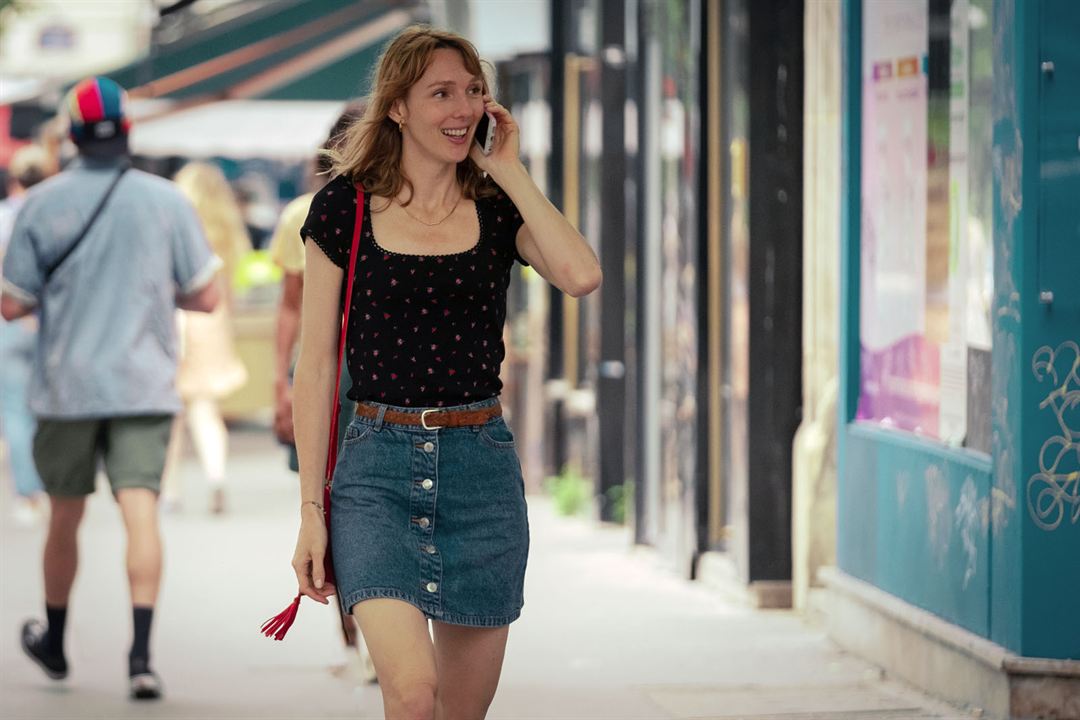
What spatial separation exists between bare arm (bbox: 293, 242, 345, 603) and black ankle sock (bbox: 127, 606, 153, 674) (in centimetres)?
254

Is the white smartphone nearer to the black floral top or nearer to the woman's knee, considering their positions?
the black floral top

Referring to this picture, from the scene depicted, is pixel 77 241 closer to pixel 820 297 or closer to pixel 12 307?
pixel 12 307

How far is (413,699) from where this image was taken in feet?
12.5

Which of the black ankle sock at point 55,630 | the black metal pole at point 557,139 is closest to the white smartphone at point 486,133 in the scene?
the black ankle sock at point 55,630

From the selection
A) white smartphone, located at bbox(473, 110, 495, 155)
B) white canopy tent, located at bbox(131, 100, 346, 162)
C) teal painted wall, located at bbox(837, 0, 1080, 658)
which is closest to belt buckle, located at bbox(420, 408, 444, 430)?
white smartphone, located at bbox(473, 110, 495, 155)

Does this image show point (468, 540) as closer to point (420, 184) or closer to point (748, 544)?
point (420, 184)

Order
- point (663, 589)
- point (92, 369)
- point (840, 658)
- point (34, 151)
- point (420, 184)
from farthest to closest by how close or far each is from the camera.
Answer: point (34, 151)
point (663, 589)
point (840, 658)
point (92, 369)
point (420, 184)

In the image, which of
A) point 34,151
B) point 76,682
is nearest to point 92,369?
point 76,682

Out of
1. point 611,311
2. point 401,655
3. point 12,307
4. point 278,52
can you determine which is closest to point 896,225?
point 12,307

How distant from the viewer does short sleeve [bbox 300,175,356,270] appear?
406 cm

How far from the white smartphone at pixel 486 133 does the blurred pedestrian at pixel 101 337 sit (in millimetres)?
2720

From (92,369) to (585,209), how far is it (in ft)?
18.4

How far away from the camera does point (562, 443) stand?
12.4 m

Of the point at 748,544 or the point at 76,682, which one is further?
the point at 748,544
